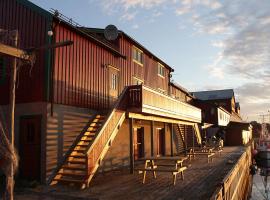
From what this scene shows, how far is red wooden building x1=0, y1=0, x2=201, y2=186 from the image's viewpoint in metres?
12.3

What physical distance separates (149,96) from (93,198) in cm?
661

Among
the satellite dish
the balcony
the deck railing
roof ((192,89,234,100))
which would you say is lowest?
the deck railing

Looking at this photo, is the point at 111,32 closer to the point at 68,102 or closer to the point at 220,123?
the point at 68,102

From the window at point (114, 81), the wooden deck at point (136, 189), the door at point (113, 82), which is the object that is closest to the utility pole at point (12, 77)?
the wooden deck at point (136, 189)

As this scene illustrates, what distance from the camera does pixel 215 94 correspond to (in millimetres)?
69750

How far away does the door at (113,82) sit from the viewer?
58.1 feet

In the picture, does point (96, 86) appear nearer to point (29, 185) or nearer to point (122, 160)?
point (122, 160)

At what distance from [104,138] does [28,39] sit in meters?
5.80

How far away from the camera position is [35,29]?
44.3 feet

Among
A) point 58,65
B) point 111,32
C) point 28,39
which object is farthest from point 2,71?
point 111,32

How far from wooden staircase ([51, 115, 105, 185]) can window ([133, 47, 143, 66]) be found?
330 inches

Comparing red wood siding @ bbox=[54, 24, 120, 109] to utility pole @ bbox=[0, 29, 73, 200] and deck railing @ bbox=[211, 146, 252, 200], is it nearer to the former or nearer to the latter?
utility pole @ bbox=[0, 29, 73, 200]

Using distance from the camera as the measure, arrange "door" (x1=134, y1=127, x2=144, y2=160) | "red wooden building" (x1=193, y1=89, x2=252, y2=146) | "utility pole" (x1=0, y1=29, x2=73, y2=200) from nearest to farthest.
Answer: "utility pole" (x1=0, y1=29, x2=73, y2=200)
"door" (x1=134, y1=127, x2=144, y2=160)
"red wooden building" (x1=193, y1=89, x2=252, y2=146)

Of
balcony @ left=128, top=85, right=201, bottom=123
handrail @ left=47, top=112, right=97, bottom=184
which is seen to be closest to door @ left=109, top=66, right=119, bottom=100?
handrail @ left=47, top=112, right=97, bottom=184
